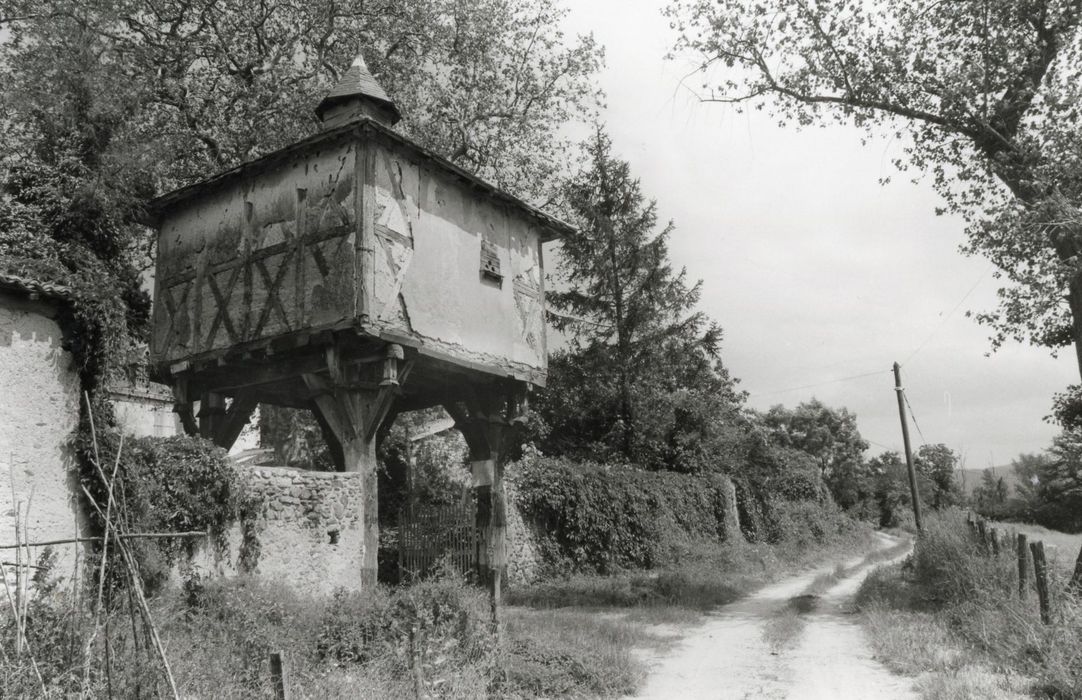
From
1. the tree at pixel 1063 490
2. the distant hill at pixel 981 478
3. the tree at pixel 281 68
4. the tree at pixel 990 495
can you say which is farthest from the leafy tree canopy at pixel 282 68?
the distant hill at pixel 981 478

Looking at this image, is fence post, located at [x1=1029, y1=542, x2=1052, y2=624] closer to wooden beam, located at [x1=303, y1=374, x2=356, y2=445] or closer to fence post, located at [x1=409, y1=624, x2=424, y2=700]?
fence post, located at [x1=409, y1=624, x2=424, y2=700]

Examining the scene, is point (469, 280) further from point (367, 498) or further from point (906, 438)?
point (906, 438)

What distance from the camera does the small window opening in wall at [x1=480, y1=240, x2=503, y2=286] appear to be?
14805 mm

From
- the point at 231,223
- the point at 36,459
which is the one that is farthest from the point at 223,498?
the point at 231,223

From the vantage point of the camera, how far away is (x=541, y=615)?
12.2 metres

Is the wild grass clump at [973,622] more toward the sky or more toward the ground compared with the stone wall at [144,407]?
more toward the ground

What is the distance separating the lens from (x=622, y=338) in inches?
966

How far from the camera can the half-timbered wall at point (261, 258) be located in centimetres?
1250

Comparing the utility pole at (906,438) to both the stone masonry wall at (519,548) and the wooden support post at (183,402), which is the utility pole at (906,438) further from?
the wooden support post at (183,402)

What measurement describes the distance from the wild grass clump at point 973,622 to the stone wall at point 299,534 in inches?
291

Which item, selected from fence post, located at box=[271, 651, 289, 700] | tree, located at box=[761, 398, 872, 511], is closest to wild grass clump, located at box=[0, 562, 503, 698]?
fence post, located at box=[271, 651, 289, 700]

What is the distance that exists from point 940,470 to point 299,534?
2086 inches

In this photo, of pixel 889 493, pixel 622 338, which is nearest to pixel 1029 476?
pixel 889 493

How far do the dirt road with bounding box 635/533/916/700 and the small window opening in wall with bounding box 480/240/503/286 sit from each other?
7.30 meters
